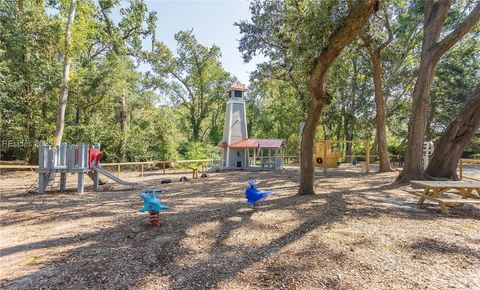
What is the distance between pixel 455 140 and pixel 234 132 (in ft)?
42.6

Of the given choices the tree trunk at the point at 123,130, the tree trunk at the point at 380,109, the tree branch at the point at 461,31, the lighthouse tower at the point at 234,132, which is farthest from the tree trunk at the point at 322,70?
the tree trunk at the point at 123,130

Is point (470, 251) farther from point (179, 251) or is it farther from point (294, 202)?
point (179, 251)

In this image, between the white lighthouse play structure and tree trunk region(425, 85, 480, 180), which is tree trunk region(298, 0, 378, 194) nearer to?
tree trunk region(425, 85, 480, 180)

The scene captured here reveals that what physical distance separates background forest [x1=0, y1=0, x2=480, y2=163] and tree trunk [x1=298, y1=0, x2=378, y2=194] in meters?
0.31

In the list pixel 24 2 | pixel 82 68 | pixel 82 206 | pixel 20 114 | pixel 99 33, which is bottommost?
pixel 82 206

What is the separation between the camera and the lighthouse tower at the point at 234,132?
63.5 ft

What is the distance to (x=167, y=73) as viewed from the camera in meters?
28.8

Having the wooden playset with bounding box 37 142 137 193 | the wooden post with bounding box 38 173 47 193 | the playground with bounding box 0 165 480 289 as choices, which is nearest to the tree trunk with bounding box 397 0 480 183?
the playground with bounding box 0 165 480 289

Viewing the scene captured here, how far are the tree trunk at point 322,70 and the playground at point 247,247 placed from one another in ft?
3.70

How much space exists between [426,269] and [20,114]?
67.4ft

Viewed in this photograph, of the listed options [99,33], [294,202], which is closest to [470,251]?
[294,202]

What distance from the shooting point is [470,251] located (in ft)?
12.1

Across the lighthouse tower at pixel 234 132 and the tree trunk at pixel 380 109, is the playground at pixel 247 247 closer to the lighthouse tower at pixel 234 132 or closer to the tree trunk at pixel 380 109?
the tree trunk at pixel 380 109

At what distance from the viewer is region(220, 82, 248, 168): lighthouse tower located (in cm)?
1936
